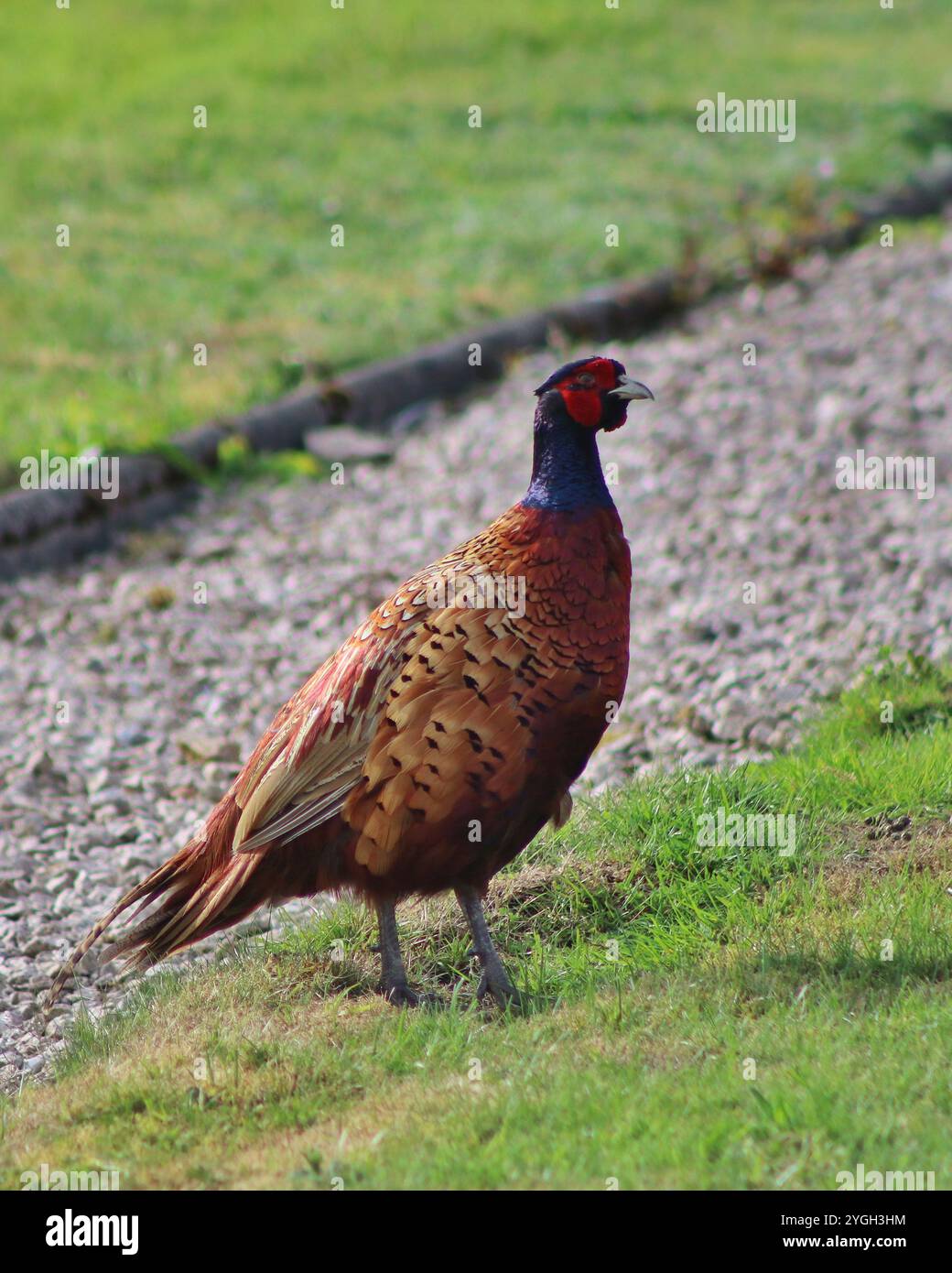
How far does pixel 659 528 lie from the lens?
26.6 ft

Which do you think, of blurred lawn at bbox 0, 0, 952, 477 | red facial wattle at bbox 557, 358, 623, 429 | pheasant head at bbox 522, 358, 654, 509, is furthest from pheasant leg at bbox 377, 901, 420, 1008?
blurred lawn at bbox 0, 0, 952, 477

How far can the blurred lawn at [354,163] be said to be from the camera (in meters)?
10.6

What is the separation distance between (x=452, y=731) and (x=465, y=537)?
171 inches

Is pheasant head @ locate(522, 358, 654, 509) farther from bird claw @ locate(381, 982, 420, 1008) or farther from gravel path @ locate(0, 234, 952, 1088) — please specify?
gravel path @ locate(0, 234, 952, 1088)

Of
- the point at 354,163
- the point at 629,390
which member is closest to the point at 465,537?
the point at 629,390

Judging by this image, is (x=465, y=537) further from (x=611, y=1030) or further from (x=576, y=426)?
(x=611, y=1030)

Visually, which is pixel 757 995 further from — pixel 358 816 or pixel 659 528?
pixel 659 528

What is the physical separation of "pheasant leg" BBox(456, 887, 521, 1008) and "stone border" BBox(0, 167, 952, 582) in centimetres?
475

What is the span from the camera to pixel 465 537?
8383 millimetres

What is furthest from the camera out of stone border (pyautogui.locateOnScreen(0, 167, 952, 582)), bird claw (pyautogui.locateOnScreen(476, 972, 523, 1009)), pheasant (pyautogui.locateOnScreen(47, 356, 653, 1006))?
stone border (pyautogui.locateOnScreen(0, 167, 952, 582))

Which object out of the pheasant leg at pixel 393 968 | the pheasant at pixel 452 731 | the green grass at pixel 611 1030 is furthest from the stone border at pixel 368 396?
the pheasant leg at pixel 393 968

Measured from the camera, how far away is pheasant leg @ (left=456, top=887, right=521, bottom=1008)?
14.4ft

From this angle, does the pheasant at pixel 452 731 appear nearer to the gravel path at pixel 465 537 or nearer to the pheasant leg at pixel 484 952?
the pheasant leg at pixel 484 952
